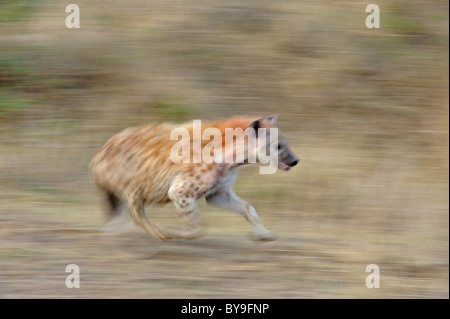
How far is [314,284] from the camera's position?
7.11 metres

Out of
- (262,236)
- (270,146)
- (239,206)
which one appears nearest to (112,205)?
(239,206)

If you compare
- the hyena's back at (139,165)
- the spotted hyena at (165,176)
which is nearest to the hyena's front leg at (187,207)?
the spotted hyena at (165,176)

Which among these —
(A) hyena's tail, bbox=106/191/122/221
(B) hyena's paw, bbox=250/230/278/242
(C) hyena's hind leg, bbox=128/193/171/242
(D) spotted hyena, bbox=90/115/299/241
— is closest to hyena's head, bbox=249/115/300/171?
(D) spotted hyena, bbox=90/115/299/241

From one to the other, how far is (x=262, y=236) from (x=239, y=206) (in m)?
0.39

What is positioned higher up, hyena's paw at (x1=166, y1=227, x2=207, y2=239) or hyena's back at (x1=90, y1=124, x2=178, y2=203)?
hyena's back at (x1=90, y1=124, x2=178, y2=203)

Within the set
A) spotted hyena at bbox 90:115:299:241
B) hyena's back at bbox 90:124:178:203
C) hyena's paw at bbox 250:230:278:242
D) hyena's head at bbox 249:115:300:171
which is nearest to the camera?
spotted hyena at bbox 90:115:299:241

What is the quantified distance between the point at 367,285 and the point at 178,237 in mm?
1735

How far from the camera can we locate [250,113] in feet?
37.4

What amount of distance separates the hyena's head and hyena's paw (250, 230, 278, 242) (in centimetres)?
65

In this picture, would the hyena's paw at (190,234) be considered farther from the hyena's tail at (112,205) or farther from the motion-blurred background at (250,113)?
the hyena's tail at (112,205)

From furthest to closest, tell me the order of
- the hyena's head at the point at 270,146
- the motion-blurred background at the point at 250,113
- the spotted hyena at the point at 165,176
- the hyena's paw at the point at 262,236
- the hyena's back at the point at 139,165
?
the hyena's paw at the point at 262,236, the hyena's head at the point at 270,146, the hyena's back at the point at 139,165, the spotted hyena at the point at 165,176, the motion-blurred background at the point at 250,113

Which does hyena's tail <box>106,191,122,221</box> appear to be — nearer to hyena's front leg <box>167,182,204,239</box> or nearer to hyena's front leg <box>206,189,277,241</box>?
hyena's front leg <box>167,182,204,239</box>

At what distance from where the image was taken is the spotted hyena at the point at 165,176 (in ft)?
24.3

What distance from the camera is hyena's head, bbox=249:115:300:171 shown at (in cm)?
765
